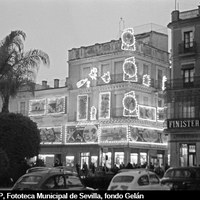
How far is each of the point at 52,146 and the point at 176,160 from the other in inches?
579

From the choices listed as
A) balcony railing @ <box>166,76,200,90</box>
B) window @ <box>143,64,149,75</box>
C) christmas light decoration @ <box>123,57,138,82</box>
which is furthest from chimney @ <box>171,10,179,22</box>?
balcony railing @ <box>166,76,200,90</box>

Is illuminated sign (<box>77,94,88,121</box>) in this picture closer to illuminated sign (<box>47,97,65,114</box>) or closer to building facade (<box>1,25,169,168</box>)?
building facade (<box>1,25,169,168</box>)

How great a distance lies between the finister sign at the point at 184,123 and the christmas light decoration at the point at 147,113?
11.9 feet

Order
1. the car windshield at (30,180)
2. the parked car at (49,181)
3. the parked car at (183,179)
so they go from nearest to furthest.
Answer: the parked car at (49,181) → the car windshield at (30,180) → the parked car at (183,179)

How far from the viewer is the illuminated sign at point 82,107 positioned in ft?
158

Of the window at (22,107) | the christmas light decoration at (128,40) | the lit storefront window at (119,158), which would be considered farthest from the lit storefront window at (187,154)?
the window at (22,107)

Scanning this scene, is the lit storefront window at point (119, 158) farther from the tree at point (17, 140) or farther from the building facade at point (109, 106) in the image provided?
the tree at point (17, 140)

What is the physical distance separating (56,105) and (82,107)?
3.82m

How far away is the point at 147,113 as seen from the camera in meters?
46.7

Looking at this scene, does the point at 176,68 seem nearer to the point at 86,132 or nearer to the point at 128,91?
the point at 128,91

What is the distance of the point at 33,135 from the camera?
28719 mm

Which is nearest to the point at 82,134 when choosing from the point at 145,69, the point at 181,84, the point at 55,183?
the point at 145,69

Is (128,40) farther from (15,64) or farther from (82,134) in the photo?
(15,64)

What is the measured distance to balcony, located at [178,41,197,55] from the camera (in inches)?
1694
